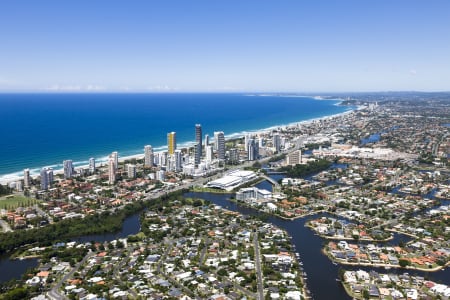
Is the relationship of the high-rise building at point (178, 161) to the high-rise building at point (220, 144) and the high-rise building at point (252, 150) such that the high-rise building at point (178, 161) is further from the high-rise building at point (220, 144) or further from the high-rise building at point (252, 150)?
the high-rise building at point (252, 150)

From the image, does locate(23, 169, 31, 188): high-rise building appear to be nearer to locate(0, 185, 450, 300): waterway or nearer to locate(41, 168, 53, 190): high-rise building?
locate(41, 168, 53, 190): high-rise building

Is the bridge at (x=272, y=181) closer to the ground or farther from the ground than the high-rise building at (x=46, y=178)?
closer to the ground

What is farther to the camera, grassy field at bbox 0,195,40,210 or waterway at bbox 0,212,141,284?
grassy field at bbox 0,195,40,210

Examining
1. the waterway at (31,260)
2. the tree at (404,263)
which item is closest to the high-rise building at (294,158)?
the waterway at (31,260)

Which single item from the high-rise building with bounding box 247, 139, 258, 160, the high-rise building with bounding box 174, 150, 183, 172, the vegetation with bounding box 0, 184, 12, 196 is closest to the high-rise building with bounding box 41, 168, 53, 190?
the vegetation with bounding box 0, 184, 12, 196

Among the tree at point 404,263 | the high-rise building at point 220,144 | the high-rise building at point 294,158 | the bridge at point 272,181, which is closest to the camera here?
the tree at point 404,263

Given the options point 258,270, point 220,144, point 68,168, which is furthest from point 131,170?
point 258,270

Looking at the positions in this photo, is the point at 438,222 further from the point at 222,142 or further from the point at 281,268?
the point at 222,142
